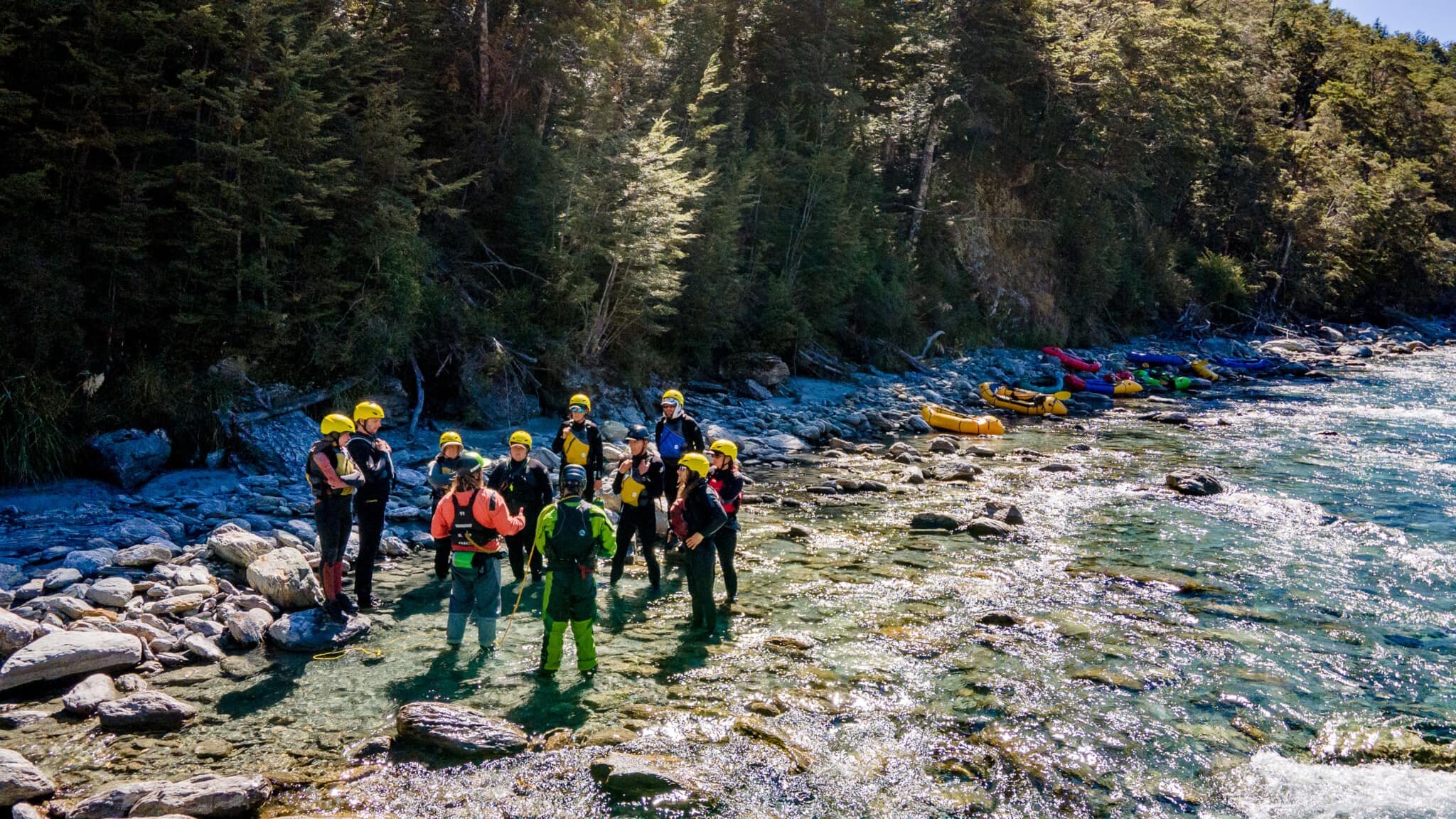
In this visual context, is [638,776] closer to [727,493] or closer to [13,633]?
[727,493]

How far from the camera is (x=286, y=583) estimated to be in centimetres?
919

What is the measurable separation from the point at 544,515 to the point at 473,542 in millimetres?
854

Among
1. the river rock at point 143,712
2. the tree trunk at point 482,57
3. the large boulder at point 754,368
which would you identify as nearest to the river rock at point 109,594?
the river rock at point 143,712

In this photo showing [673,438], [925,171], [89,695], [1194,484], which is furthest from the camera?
[925,171]

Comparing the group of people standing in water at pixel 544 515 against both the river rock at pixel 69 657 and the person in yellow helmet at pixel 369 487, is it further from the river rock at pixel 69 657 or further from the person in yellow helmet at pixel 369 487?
the river rock at pixel 69 657

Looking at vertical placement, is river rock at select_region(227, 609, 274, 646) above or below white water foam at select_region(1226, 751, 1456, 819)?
below

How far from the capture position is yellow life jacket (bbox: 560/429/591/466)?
1055 cm

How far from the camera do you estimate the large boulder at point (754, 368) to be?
26.4m

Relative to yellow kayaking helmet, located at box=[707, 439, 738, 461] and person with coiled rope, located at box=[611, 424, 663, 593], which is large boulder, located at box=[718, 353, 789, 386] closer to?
person with coiled rope, located at box=[611, 424, 663, 593]

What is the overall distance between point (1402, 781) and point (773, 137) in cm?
2662

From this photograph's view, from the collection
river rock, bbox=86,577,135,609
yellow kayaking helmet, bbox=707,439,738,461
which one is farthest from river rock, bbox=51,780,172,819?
yellow kayaking helmet, bbox=707,439,738,461

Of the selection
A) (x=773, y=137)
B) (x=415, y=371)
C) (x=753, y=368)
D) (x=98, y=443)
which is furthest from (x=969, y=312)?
(x=98, y=443)

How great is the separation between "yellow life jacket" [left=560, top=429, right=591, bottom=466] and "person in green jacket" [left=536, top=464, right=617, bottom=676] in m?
2.67

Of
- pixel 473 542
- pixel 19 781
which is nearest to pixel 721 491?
pixel 473 542
